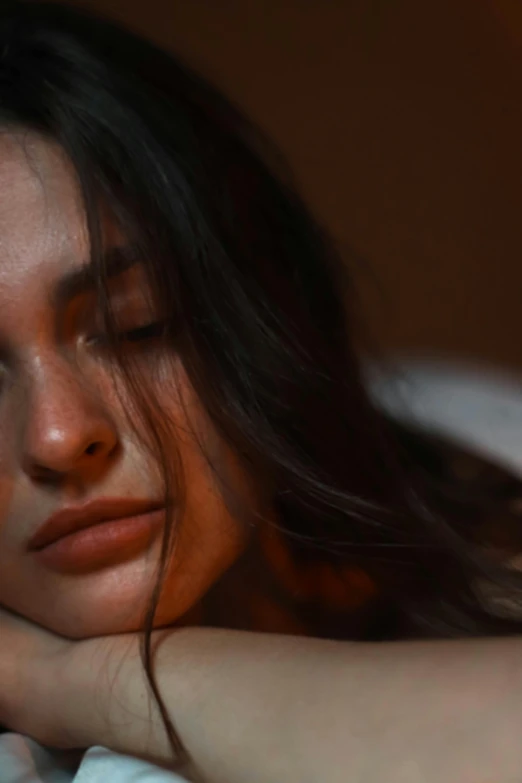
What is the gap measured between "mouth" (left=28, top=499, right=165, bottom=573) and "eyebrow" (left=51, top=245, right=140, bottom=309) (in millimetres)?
125

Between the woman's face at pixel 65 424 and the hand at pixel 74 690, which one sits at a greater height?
the woman's face at pixel 65 424

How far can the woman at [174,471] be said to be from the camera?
0.41 meters

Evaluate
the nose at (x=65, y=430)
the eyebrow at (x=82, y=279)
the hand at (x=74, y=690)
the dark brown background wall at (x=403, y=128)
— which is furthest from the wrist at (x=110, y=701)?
the dark brown background wall at (x=403, y=128)

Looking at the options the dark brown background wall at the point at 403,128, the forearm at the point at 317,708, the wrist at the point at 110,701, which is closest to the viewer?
the forearm at the point at 317,708

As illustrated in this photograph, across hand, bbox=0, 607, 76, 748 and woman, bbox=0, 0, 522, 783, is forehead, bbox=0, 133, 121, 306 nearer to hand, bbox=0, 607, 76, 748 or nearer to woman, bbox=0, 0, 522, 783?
woman, bbox=0, 0, 522, 783

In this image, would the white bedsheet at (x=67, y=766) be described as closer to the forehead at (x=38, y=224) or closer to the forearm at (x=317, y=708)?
the forearm at (x=317, y=708)

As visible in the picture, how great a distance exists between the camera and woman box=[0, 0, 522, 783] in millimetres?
414

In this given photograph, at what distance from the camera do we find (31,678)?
0.50 metres

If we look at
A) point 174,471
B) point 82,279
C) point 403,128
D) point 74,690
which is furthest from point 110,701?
point 403,128

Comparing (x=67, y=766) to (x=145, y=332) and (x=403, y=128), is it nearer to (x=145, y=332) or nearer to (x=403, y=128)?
(x=145, y=332)

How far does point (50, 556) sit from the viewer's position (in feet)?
1.56

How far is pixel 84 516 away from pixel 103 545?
2 centimetres

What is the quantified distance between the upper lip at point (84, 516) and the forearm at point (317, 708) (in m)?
0.08

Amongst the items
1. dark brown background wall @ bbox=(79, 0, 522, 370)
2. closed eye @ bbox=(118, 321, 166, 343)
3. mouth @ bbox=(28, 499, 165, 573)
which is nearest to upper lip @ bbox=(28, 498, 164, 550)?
mouth @ bbox=(28, 499, 165, 573)
